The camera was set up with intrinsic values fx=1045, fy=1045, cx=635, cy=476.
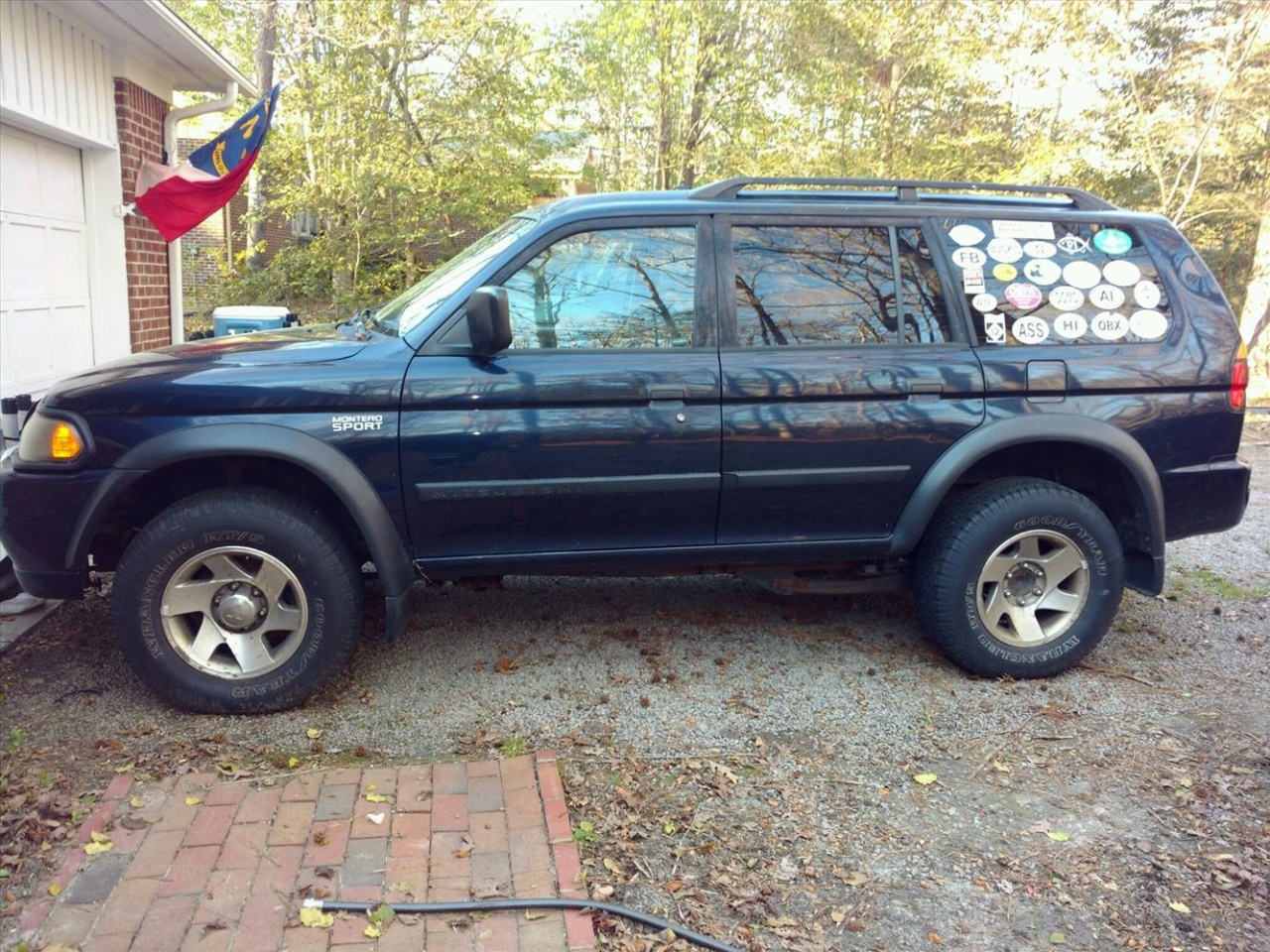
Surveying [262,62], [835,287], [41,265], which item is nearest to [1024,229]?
[835,287]

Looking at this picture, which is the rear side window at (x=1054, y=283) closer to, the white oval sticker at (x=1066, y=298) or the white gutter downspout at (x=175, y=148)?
the white oval sticker at (x=1066, y=298)

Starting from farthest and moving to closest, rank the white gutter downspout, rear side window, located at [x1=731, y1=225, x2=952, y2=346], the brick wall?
the white gutter downspout → the brick wall → rear side window, located at [x1=731, y1=225, x2=952, y2=346]

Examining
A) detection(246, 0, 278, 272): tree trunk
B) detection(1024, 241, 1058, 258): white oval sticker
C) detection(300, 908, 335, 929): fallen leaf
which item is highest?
detection(246, 0, 278, 272): tree trunk

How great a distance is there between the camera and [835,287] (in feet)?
14.3

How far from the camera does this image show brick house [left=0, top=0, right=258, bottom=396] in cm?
654

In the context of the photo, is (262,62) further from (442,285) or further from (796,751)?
(796,751)

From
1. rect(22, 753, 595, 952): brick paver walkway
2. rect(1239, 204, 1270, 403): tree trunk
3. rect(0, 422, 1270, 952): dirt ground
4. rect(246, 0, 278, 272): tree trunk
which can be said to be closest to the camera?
rect(22, 753, 595, 952): brick paver walkway

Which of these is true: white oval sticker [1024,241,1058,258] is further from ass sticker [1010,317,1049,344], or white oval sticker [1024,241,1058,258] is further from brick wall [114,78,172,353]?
brick wall [114,78,172,353]

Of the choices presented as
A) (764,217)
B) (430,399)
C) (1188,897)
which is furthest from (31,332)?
(1188,897)

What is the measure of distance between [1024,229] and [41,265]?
6256mm

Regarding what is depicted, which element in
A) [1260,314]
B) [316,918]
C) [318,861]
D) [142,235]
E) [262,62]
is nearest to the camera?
[316,918]

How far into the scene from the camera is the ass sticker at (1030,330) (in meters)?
4.38

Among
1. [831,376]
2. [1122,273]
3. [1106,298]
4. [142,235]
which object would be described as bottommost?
[831,376]

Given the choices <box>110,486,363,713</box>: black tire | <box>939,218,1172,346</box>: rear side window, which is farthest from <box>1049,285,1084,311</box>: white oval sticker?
<box>110,486,363,713</box>: black tire
